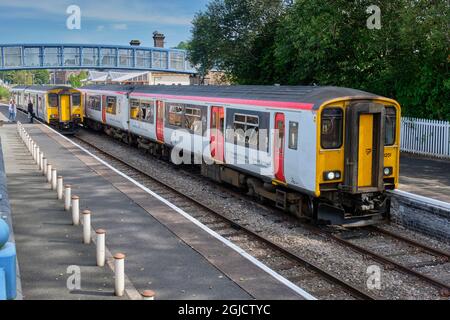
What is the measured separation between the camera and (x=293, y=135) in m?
11.7

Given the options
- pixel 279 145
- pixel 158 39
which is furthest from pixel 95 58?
pixel 279 145

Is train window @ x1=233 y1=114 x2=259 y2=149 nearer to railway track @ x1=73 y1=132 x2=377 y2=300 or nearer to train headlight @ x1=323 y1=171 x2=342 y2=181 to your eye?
railway track @ x1=73 y1=132 x2=377 y2=300

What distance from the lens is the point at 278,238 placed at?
37.2 ft

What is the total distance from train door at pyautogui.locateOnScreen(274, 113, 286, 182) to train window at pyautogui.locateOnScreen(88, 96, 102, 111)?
806 inches

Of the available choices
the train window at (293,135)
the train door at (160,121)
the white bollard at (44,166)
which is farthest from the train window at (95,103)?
the train window at (293,135)

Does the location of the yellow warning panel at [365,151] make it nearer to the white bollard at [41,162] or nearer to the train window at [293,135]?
the train window at [293,135]

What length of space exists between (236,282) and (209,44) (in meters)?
28.7

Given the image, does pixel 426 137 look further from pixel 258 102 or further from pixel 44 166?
pixel 44 166

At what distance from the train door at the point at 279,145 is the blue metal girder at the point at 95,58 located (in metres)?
65.5

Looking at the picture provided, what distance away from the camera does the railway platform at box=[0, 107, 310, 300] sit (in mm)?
7816

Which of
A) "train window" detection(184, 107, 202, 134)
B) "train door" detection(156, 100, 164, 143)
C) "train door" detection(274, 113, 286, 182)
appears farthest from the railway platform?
"train door" detection(156, 100, 164, 143)

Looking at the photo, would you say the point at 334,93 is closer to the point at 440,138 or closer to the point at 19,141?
the point at 440,138

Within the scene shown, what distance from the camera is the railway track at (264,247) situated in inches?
336
